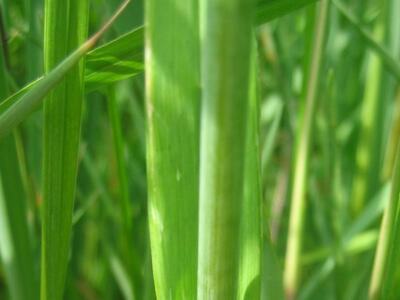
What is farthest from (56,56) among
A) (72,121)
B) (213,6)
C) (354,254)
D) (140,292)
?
(354,254)

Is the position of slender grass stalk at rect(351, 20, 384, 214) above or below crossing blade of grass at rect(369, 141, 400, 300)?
above

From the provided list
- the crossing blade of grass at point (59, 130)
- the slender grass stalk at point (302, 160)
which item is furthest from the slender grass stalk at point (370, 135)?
the crossing blade of grass at point (59, 130)

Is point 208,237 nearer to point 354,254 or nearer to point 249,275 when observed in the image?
point 249,275

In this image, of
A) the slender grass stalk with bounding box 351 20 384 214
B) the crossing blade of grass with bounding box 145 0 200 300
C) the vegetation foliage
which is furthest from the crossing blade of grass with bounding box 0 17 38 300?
the slender grass stalk with bounding box 351 20 384 214

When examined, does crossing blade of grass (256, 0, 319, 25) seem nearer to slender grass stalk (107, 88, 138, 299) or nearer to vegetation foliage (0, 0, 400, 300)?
vegetation foliage (0, 0, 400, 300)

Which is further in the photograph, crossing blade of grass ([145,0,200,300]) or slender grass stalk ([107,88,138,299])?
slender grass stalk ([107,88,138,299])

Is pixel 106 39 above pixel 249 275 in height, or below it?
above

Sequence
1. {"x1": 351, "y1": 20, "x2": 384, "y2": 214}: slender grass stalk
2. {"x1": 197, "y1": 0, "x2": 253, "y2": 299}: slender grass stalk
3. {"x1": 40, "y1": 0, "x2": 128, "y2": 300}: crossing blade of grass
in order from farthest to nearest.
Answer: {"x1": 351, "y1": 20, "x2": 384, "y2": 214}: slender grass stalk → {"x1": 40, "y1": 0, "x2": 128, "y2": 300}: crossing blade of grass → {"x1": 197, "y1": 0, "x2": 253, "y2": 299}: slender grass stalk
